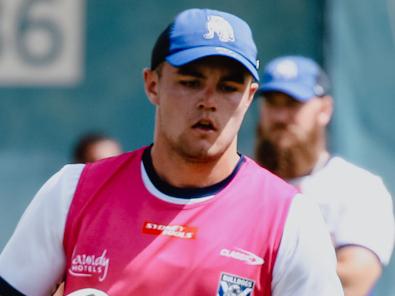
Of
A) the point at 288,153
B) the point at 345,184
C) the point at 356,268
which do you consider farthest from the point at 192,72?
the point at 288,153

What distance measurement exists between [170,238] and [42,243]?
373mm

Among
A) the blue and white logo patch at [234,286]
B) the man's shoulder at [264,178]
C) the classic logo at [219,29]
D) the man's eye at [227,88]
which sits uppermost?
the classic logo at [219,29]

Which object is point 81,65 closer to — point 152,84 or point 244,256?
point 152,84

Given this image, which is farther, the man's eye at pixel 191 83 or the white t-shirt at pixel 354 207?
the white t-shirt at pixel 354 207

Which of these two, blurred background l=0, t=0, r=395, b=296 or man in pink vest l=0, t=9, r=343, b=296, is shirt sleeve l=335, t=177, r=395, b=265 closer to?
man in pink vest l=0, t=9, r=343, b=296

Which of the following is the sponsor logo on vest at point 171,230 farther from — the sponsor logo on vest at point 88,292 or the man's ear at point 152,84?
the man's ear at point 152,84

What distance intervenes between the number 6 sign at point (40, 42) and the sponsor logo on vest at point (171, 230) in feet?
17.7

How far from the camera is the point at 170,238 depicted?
3.98 m

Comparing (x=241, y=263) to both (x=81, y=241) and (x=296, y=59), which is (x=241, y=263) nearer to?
(x=81, y=241)

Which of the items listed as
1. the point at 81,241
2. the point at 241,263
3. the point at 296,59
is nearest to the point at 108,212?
the point at 81,241

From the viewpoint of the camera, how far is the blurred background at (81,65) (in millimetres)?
9289

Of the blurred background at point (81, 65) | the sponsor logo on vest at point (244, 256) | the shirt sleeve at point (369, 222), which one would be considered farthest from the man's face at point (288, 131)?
the blurred background at point (81, 65)

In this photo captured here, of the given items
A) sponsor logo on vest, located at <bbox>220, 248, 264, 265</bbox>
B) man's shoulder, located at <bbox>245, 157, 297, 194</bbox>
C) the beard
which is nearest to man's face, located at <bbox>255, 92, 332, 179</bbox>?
the beard

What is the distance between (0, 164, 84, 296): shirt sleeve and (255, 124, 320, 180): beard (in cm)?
198
